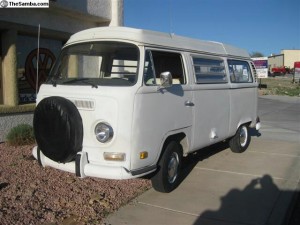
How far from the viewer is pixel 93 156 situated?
477 cm

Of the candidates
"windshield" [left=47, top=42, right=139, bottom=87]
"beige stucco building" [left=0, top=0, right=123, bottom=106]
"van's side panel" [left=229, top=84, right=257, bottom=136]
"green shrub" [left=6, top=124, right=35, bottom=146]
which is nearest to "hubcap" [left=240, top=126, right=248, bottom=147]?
"van's side panel" [left=229, top=84, right=257, bottom=136]

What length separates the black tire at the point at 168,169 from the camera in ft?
17.3

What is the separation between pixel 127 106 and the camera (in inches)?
180

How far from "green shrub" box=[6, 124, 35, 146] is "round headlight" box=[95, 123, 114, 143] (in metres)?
3.67

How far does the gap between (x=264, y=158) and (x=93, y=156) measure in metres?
4.38

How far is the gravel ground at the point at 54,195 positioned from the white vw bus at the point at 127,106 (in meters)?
0.44

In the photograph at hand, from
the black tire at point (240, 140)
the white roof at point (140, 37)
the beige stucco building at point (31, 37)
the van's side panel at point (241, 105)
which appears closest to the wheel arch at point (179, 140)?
the white roof at point (140, 37)

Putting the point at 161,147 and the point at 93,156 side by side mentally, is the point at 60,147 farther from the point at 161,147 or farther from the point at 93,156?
the point at 161,147

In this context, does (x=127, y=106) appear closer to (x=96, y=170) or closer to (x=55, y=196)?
(x=96, y=170)

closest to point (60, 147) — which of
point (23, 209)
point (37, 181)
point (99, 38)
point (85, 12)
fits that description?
point (23, 209)

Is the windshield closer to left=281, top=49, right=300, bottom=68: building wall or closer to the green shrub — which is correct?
the green shrub

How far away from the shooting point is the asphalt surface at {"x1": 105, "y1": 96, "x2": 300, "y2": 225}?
477cm

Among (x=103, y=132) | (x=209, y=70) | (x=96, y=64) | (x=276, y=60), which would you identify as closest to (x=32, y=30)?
(x=96, y=64)

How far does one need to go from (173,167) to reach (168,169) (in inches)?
5.9
